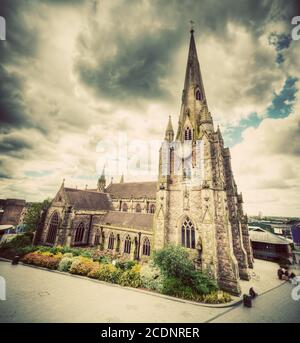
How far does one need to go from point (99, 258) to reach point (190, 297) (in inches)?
483

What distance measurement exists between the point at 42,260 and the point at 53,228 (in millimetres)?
8908

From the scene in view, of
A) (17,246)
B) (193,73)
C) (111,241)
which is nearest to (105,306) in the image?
(111,241)

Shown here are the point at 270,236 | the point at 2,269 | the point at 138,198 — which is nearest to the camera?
the point at 2,269

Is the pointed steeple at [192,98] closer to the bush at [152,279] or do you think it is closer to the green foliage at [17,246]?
the bush at [152,279]

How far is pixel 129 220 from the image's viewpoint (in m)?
25.3

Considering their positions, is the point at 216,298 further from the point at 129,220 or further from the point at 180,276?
the point at 129,220

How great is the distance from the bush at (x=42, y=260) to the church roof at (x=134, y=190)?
17951mm

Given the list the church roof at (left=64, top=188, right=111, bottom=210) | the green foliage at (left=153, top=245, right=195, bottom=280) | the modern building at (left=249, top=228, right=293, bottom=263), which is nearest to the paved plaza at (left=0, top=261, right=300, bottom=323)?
the green foliage at (left=153, top=245, right=195, bottom=280)

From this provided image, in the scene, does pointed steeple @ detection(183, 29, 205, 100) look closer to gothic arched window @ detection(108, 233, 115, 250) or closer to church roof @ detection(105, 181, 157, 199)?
church roof @ detection(105, 181, 157, 199)

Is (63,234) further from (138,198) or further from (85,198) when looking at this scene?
(138,198)

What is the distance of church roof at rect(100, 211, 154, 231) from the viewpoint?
2327 centimetres

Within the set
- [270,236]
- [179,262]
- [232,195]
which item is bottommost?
[179,262]

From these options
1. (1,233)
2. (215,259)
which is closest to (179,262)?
(215,259)
